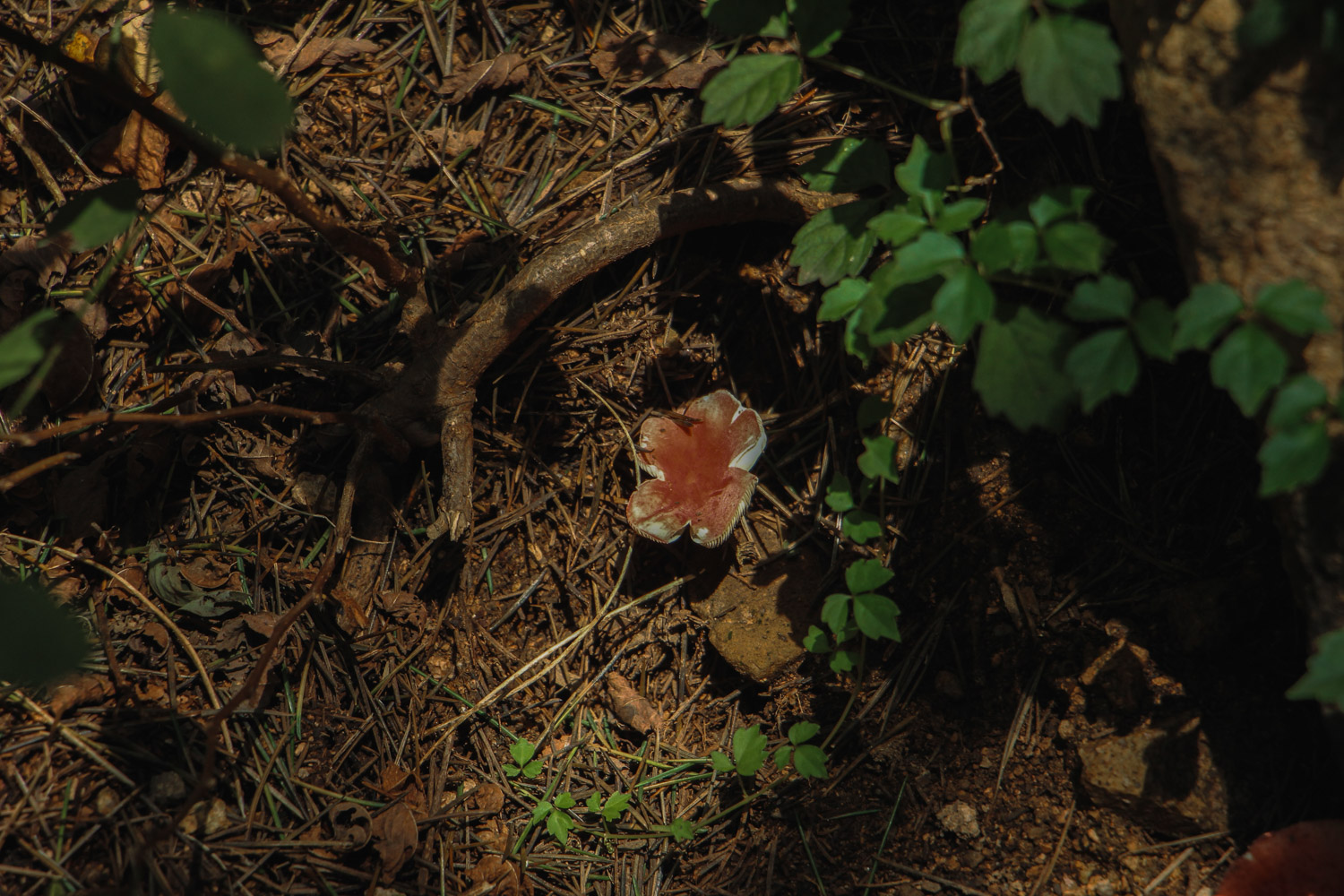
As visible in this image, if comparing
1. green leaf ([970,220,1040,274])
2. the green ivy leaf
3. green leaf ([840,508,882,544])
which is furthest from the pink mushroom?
green leaf ([970,220,1040,274])

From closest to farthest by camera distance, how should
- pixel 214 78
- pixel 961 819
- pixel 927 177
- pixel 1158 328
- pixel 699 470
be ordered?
pixel 214 78 < pixel 1158 328 < pixel 927 177 < pixel 961 819 < pixel 699 470

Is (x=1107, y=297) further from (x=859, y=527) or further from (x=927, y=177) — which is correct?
(x=859, y=527)

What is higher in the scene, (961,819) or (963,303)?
(963,303)

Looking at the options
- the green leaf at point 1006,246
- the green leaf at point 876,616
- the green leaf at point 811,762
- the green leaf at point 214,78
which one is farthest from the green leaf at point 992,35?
the green leaf at point 811,762

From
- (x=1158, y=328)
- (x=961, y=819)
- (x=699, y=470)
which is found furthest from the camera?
(x=699, y=470)

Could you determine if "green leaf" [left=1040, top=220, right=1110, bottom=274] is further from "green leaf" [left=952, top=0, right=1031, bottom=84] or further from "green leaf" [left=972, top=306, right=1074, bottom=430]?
"green leaf" [left=952, top=0, right=1031, bottom=84]

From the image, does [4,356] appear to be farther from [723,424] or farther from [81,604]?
[723,424]

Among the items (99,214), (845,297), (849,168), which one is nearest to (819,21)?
(849,168)

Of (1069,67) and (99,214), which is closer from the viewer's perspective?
(1069,67)
